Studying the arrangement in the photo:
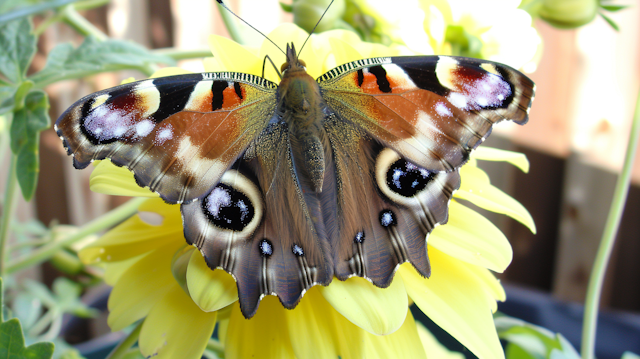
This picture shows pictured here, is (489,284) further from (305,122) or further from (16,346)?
(16,346)

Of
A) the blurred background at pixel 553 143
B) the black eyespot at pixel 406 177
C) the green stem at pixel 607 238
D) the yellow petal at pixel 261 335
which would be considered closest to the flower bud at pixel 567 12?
the green stem at pixel 607 238

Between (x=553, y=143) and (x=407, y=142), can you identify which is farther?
(x=553, y=143)

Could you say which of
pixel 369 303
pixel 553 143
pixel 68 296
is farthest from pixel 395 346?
pixel 553 143

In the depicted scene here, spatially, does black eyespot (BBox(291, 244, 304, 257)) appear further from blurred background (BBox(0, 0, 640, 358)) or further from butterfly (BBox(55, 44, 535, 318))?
blurred background (BBox(0, 0, 640, 358))

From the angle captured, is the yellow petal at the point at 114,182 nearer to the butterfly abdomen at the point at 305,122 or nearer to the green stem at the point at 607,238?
the butterfly abdomen at the point at 305,122

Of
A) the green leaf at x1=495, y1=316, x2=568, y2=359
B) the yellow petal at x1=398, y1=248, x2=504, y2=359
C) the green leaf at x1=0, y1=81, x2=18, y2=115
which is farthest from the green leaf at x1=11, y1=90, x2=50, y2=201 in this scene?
the green leaf at x1=495, y1=316, x2=568, y2=359

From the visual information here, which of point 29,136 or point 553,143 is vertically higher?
point 29,136

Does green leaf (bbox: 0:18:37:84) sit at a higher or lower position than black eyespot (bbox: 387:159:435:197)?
higher
